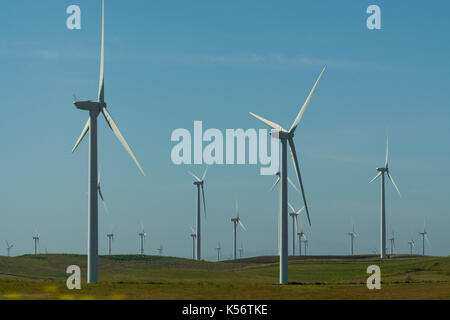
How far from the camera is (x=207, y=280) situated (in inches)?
4124

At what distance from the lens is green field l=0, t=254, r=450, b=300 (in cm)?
6100

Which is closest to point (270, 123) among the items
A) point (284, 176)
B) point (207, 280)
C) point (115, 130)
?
point (284, 176)

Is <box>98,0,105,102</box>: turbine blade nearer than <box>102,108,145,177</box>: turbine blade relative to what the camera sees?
No

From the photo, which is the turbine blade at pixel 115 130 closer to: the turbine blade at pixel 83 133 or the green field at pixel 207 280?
the turbine blade at pixel 83 133

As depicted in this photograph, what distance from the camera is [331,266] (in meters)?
137

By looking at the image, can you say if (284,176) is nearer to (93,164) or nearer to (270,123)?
(270,123)

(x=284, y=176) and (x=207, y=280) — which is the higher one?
(x=284, y=176)

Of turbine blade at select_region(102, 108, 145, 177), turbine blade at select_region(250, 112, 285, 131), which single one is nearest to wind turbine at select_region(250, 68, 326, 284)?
turbine blade at select_region(250, 112, 285, 131)

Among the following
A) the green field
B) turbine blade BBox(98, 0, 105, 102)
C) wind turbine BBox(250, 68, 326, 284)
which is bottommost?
the green field

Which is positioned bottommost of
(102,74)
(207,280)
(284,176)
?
(207,280)

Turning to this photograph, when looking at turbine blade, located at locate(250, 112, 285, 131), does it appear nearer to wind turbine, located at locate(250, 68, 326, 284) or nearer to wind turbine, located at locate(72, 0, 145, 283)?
wind turbine, located at locate(250, 68, 326, 284)
